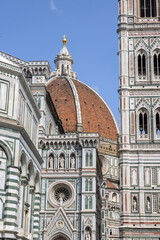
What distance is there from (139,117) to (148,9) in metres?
10.1

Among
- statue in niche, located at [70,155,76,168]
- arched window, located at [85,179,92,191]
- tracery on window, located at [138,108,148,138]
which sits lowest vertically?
arched window, located at [85,179,92,191]

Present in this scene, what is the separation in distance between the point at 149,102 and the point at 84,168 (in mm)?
7823

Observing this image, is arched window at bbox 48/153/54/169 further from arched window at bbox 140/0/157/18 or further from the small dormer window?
arched window at bbox 140/0/157/18

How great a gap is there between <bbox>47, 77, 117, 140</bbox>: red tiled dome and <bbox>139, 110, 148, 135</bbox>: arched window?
38865 mm

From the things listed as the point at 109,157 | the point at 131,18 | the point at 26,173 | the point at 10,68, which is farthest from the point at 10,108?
the point at 109,157

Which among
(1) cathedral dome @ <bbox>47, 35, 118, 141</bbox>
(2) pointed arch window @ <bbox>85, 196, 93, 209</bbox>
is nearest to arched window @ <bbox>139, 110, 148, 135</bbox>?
(2) pointed arch window @ <bbox>85, 196, 93, 209</bbox>

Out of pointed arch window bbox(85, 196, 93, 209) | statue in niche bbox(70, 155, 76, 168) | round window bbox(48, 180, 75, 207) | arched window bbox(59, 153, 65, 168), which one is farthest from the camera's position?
arched window bbox(59, 153, 65, 168)

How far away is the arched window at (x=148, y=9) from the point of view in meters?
40.6

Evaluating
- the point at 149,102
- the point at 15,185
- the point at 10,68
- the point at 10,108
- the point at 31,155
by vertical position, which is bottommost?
the point at 15,185

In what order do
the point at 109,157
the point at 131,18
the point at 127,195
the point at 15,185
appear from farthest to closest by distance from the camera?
the point at 109,157, the point at 131,18, the point at 127,195, the point at 15,185

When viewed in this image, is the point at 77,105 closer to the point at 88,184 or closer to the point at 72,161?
the point at 72,161

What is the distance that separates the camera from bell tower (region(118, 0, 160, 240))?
3441 centimetres

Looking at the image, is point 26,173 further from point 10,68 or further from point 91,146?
point 91,146

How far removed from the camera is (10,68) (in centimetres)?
1862
